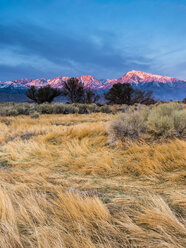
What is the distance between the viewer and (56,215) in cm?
196

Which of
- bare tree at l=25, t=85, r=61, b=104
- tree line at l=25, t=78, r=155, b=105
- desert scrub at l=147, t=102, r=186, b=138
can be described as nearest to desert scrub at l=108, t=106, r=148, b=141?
desert scrub at l=147, t=102, r=186, b=138

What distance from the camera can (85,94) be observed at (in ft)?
113

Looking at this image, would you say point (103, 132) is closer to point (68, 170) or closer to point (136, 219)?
point (68, 170)

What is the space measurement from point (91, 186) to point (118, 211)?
0.93 metres

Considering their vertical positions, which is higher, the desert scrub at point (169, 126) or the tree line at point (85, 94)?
the tree line at point (85, 94)

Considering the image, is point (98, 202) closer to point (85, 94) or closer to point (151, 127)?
point (151, 127)

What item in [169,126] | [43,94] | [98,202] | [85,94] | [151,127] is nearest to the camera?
[98,202]

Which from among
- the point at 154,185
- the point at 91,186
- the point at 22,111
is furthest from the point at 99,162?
the point at 22,111

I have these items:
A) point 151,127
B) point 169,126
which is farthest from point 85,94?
point 169,126

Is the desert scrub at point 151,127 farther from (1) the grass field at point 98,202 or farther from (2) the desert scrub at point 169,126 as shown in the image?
(1) the grass field at point 98,202

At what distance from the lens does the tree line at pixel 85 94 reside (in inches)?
1227

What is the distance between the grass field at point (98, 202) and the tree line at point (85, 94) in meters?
27.0

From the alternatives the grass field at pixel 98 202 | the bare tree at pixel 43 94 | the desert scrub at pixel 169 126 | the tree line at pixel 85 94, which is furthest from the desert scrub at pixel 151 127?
the bare tree at pixel 43 94

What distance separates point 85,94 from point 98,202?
109ft
